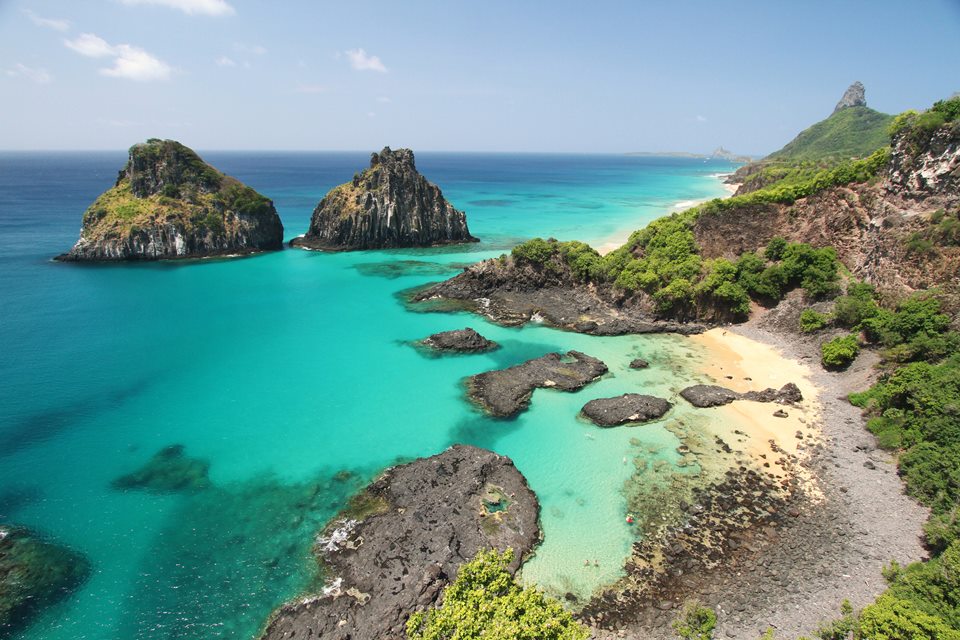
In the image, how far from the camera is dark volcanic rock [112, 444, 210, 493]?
84.4 ft

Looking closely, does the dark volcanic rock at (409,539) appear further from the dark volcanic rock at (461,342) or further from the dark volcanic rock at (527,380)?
the dark volcanic rock at (461,342)

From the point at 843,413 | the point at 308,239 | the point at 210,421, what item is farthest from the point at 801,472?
the point at 308,239

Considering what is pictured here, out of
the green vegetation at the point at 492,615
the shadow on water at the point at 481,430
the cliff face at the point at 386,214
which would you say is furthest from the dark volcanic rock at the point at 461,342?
the cliff face at the point at 386,214

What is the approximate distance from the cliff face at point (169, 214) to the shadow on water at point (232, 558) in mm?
66020

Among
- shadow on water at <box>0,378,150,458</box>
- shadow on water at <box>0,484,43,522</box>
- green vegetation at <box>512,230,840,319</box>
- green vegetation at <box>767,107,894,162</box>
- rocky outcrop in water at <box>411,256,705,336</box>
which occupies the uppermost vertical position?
green vegetation at <box>767,107,894,162</box>

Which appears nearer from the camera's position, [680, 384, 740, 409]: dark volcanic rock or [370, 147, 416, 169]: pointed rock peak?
[680, 384, 740, 409]: dark volcanic rock

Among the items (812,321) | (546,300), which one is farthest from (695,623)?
(546,300)

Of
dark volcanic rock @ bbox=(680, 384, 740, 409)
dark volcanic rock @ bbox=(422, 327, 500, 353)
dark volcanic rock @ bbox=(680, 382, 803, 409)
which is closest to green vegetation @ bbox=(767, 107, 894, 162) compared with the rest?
dark volcanic rock @ bbox=(680, 382, 803, 409)

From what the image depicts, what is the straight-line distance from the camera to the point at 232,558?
21281mm

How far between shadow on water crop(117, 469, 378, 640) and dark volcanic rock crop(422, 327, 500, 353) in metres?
17.7

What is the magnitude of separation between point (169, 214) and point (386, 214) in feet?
116

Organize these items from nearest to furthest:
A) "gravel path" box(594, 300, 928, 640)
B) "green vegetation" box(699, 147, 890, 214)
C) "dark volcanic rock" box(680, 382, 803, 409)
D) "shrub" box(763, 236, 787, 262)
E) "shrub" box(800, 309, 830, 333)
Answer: "gravel path" box(594, 300, 928, 640), "dark volcanic rock" box(680, 382, 803, 409), "shrub" box(800, 309, 830, 333), "green vegetation" box(699, 147, 890, 214), "shrub" box(763, 236, 787, 262)

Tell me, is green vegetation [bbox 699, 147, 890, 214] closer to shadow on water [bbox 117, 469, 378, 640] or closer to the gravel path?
the gravel path

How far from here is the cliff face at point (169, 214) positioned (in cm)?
7412
